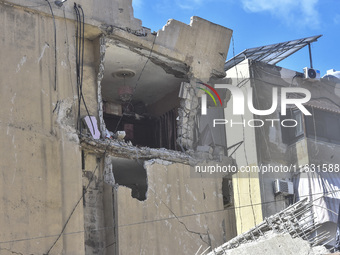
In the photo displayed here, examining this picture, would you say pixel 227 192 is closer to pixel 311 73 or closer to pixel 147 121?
pixel 147 121

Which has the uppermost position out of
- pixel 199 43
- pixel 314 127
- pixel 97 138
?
pixel 199 43

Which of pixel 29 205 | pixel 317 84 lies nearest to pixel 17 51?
pixel 29 205

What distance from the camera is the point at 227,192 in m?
19.6

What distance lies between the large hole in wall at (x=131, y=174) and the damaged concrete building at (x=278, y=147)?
4046 mm

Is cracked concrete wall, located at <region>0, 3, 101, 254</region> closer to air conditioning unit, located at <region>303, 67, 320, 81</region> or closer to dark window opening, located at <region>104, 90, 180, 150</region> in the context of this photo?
dark window opening, located at <region>104, 90, 180, 150</region>

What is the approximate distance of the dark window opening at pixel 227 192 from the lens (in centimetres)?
1943

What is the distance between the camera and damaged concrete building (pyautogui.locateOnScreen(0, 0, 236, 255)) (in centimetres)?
1530

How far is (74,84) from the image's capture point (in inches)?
663

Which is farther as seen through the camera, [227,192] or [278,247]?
[227,192]

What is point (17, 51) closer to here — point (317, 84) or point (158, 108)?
point (158, 108)

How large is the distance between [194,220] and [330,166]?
19.3ft

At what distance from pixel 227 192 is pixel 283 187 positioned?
288cm

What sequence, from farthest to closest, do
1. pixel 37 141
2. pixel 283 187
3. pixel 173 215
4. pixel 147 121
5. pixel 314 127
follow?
1. pixel 314 127
2. pixel 283 187
3. pixel 147 121
4. pixel 173 215
5. pixel 37 141

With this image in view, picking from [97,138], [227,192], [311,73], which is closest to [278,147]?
[311,73]
